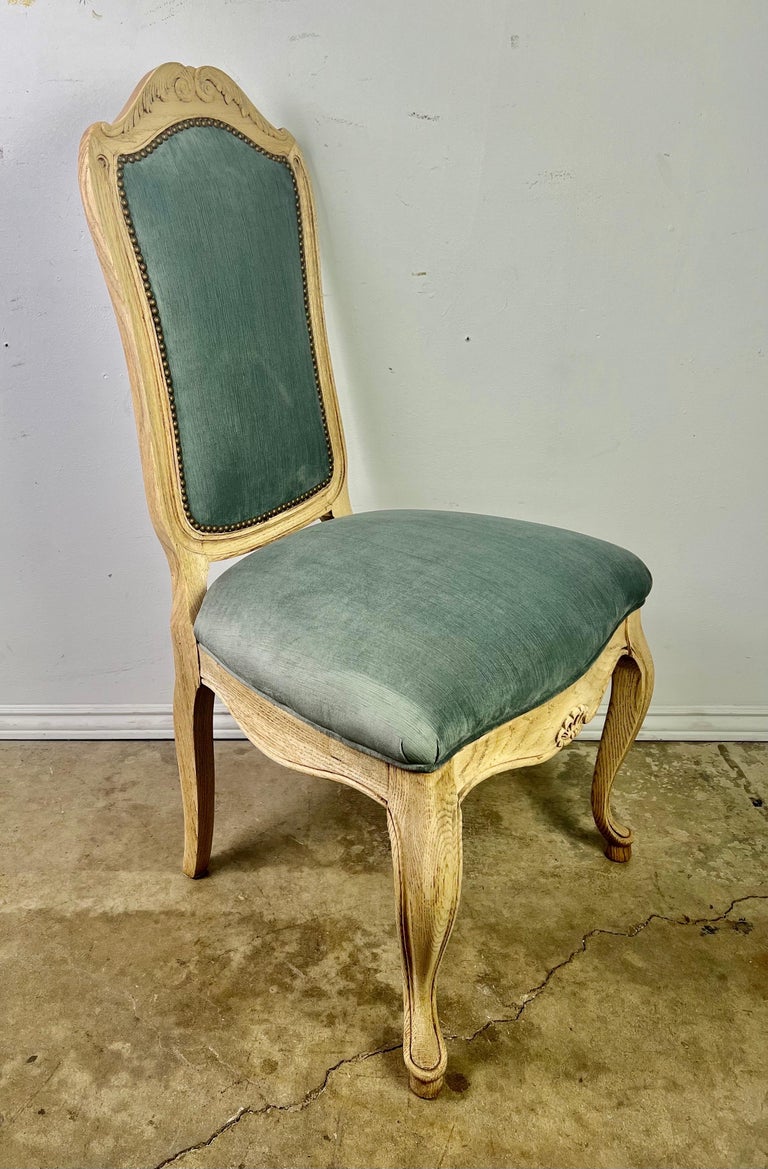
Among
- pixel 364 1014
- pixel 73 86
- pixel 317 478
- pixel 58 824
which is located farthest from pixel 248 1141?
pixel 73 86

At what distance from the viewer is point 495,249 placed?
1479 mm

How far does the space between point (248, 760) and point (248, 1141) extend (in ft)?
2.71

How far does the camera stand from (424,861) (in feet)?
3.06

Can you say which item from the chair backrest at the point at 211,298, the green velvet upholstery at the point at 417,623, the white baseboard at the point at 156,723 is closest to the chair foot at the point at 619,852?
the white baseboard at the point at 156,723

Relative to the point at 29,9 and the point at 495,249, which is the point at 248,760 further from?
the point at 29,9

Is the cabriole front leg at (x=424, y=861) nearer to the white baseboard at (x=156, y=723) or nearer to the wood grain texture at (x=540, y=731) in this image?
the wood grain texture at (x=540, y=731)

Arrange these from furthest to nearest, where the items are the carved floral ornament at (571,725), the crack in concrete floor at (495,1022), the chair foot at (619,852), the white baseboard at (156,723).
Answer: the white baseboard at (156,723)
the chair foot at (619,852)
the carved floral ornament at (571,725)
the crack in concrete floor at (495,1022)

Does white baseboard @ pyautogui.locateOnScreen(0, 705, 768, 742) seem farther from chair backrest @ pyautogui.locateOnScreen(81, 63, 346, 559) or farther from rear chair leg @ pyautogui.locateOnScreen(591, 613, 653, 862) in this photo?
chair backrest @ pyautogui.locateOnScreen(81, 63, 346, 559)

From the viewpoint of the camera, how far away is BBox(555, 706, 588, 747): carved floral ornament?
3.72ft

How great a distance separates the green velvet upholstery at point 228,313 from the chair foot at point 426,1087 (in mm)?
768

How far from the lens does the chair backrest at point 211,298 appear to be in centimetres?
114

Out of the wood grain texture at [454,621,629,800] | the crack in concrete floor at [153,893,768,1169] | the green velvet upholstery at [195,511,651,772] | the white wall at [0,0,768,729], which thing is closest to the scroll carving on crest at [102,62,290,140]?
the white wall at [0,0,768,729]

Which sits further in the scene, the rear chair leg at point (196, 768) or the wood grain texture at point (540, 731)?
the rear chair leg at point (196, 768)

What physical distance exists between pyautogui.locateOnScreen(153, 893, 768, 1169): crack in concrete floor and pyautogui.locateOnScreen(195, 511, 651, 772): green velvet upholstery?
Answer: 18.1 inches
